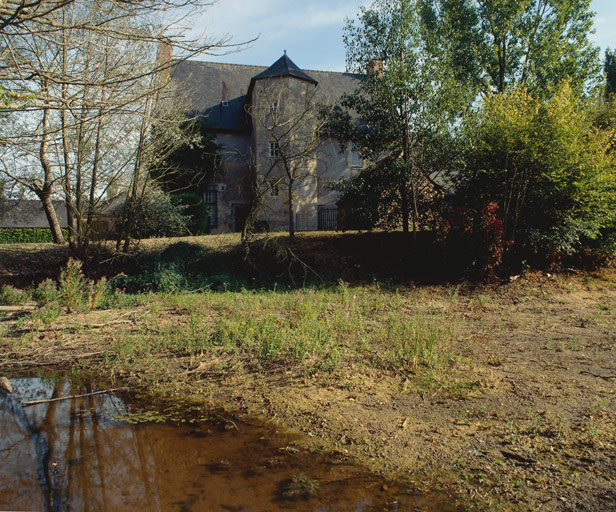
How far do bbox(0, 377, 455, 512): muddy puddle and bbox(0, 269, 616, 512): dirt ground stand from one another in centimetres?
35

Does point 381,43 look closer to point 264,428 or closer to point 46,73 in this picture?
point 46,73

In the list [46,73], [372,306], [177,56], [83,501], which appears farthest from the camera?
[372,306]

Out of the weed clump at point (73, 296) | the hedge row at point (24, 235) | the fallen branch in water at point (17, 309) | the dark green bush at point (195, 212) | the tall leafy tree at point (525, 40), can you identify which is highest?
the tall leafy tree at point (525, 40)

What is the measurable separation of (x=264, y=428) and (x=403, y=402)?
61.5 inches

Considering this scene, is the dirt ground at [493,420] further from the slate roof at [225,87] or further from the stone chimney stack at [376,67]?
the slate roof at [225,87]

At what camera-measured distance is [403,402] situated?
193 inches

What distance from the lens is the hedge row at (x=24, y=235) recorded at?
27188 millimetres

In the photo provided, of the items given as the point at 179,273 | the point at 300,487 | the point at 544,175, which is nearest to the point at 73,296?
the point at 179,273

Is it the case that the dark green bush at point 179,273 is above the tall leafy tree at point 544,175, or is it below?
below

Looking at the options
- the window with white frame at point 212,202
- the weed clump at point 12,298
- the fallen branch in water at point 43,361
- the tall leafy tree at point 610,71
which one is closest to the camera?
the fallen branch in water at point 43,361

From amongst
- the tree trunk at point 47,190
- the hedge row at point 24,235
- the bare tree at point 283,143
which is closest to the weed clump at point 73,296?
the bare tree at point 283,143

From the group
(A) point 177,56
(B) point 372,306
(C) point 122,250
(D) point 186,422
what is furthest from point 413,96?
(D) point 186,422

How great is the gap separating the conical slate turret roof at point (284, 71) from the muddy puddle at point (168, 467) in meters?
20.8

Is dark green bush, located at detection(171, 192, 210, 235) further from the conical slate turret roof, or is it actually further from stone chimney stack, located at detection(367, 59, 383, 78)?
stone chimney stack, located at detection(367, 59, 383, 78)
